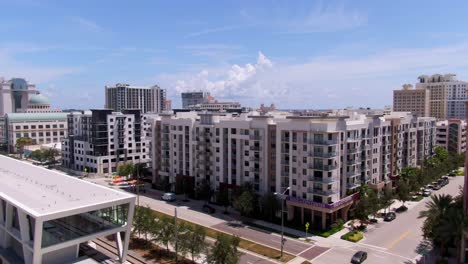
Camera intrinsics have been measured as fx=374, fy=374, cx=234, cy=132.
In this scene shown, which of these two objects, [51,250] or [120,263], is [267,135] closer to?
[120,263]

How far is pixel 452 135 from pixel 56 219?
140846mm

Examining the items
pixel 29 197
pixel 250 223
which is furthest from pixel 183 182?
pixel 29 197

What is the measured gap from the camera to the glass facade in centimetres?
4393

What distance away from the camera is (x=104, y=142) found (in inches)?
4808

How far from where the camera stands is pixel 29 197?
48.2 metres

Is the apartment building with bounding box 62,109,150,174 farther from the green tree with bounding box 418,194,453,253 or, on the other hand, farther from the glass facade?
the green tree with bounding box 418,194,453,253

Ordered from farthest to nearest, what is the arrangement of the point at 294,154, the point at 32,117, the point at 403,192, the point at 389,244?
the point at 32,117 < the point at 403,192 < the point at 294,154 < the point at 389,244

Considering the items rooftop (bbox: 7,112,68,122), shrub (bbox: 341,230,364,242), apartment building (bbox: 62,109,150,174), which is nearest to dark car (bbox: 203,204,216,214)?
shrub (bbox: 341,230,364,242)

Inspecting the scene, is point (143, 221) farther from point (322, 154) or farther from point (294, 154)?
point (322, 154)

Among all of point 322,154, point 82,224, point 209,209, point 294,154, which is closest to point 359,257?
point 322,154

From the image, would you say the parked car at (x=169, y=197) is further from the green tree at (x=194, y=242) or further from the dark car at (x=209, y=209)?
the green tree at (x=194, y=242)

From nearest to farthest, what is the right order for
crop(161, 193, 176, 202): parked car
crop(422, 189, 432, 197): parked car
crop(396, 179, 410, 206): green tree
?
1. crop(396, 179, 410, 206): green tree
2. crop(161, 193, 176, 202): parked car
3. crop(422, 189, 432, 197): parked car

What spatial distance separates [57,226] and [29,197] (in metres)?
6.89

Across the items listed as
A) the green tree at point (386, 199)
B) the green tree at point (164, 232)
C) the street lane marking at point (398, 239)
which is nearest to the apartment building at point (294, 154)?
the green tree at point (386, 199)
